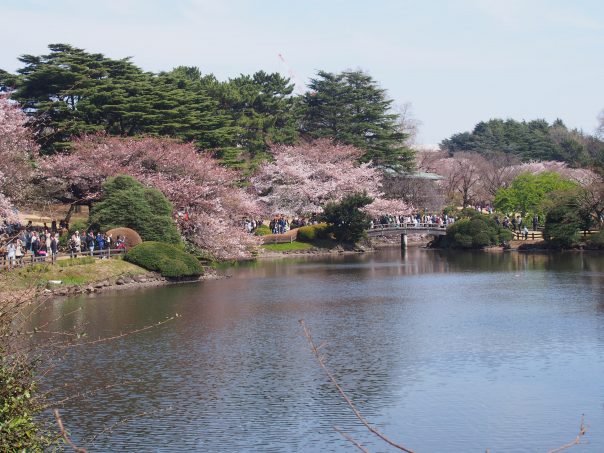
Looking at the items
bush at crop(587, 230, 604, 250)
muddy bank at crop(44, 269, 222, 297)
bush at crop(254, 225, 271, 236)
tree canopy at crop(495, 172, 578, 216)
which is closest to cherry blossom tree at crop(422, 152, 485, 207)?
tree canopy at crop(495, 172, 578, 216)

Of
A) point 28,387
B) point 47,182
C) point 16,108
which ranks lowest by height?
point 28,387

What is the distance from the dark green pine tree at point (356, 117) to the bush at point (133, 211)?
33.4 meters

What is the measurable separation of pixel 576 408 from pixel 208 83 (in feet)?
204

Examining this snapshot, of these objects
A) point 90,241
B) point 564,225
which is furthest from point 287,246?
point 90,241

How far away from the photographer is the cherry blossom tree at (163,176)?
171ft

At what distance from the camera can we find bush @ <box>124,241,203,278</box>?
44188mm

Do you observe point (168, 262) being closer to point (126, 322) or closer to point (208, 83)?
point (126, 322)

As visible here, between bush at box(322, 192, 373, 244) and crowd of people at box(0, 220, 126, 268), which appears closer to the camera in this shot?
crowd of people at box(0, 220, 126, 268)

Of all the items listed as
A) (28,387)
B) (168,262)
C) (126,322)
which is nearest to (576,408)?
(28,387)

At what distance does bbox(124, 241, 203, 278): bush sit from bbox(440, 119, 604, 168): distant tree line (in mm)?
72777

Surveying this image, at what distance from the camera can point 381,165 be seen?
79375 mm

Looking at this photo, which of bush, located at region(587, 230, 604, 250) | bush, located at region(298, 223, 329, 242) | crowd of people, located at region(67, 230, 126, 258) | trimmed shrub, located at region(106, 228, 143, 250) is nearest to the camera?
crowd of people, located at region(67, 230, 126, 258)

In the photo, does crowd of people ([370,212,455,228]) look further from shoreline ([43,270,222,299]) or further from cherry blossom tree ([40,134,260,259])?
shoreline ([43,270,222,299])

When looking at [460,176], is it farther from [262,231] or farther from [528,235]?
[262,231]
